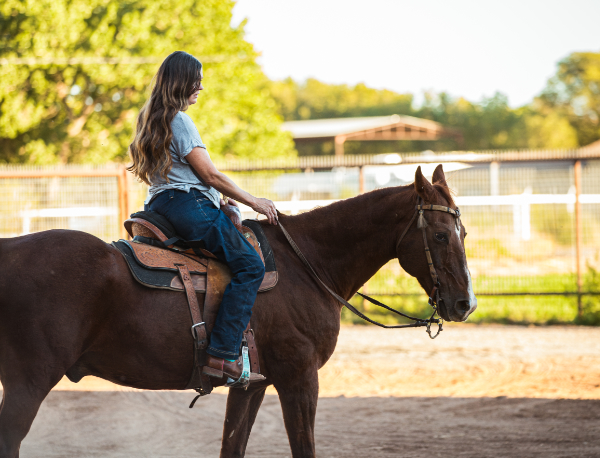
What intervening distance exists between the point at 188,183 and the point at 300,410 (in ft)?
4.71

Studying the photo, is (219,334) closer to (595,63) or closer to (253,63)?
(253,63)

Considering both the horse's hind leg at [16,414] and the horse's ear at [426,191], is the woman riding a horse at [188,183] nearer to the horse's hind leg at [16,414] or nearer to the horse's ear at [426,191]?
the horse's hind leg at [16,414]

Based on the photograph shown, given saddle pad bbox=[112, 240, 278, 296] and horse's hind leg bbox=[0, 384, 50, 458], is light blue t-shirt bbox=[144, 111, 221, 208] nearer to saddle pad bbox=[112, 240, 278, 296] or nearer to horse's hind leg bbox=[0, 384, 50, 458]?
saddle pad bbox=[112, 240, 278, 296]

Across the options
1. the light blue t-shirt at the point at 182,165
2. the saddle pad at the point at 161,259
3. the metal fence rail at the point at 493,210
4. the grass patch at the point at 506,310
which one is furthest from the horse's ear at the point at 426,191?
the grass patch at the point at 506,310

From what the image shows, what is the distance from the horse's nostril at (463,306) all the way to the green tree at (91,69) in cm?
1470

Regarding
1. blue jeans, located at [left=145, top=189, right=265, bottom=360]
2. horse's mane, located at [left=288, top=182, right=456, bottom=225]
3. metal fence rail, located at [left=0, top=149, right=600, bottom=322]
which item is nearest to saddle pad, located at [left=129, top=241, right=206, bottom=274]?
blue jeans, located at [left=145, top=189, right=265, bottom=360]

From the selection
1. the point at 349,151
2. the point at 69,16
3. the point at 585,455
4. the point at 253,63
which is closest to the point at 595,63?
the point at 349,151

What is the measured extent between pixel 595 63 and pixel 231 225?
8252 cm

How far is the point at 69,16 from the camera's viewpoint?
1703 centimetres

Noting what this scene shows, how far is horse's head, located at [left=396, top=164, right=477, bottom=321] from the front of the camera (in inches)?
134

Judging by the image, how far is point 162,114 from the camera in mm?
3207

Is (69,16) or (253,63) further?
(253,63)

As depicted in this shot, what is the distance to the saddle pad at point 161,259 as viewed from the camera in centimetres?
310

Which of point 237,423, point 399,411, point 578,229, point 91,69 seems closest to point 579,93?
point 91,69
